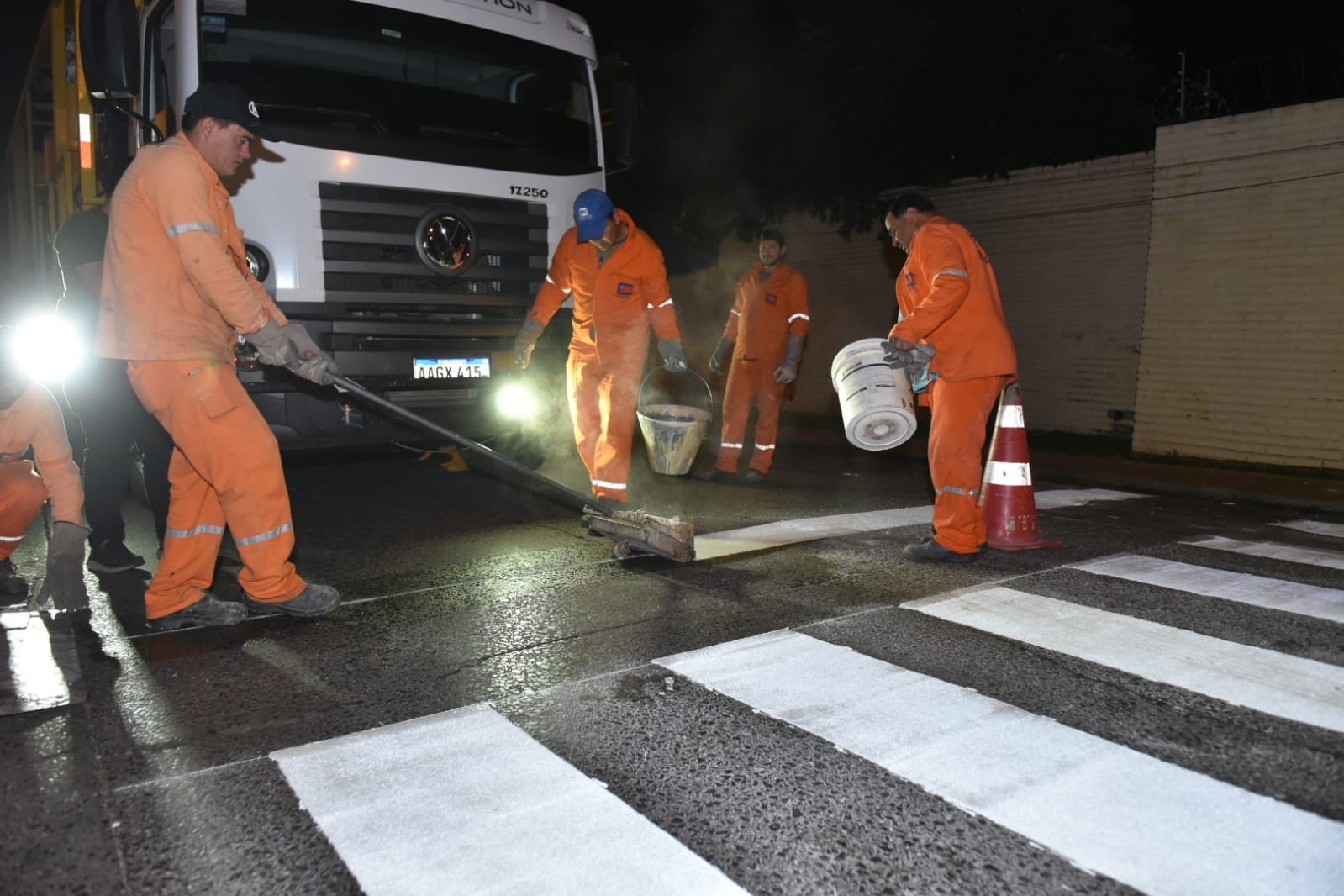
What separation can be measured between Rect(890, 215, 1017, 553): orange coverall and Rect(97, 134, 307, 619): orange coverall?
3.05 m

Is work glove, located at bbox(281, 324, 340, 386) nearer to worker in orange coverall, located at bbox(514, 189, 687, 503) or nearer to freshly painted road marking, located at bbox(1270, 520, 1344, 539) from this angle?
worker in orange coverall, located at bbox(514, 189, 687, 503)

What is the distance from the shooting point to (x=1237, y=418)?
389 inches

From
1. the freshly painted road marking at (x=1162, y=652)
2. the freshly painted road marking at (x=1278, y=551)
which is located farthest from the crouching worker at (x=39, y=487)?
the freshly painted road marking at (x=1278, y=551)

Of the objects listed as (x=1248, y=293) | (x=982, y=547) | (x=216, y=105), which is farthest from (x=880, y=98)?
(x=216, y=105)

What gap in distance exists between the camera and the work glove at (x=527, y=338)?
21.1 ft

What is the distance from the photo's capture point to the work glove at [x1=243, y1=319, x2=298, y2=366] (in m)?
4.02

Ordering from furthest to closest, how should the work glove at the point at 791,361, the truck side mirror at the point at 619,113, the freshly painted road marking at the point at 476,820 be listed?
the work glove at the point at 791,361 < the truck side mirror at the point at 619,113 < the freshly painted road marking at the point at 476,820

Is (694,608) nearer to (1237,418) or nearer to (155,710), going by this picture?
(155,710)

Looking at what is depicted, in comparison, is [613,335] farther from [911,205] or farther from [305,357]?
[305,357]

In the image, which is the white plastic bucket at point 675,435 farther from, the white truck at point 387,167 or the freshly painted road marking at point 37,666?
the freshly painted road marking at point 37,666

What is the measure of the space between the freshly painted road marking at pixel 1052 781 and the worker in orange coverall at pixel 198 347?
179 centimetres

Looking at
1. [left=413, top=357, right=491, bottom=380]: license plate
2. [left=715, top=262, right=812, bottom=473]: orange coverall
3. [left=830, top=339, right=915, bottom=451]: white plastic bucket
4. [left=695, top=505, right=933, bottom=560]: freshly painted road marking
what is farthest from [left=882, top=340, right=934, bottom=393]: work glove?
[left=715, top=262, right=812, bottom=473]: orange coverall

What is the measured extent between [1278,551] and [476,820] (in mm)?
4886

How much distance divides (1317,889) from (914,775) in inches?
35.2
